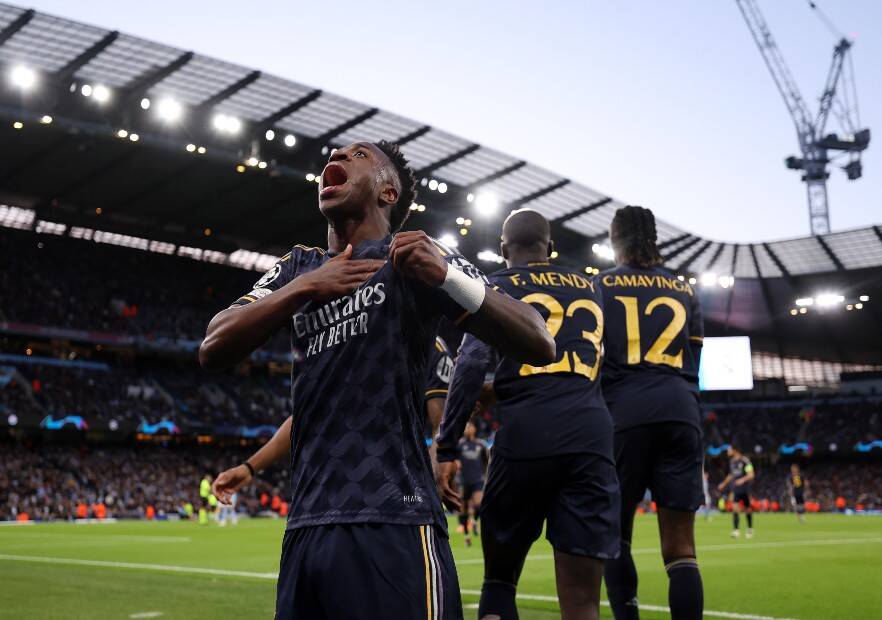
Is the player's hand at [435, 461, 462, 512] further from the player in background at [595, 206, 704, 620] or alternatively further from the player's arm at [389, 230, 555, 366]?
the player's arm at [389, 230, 555, 366]

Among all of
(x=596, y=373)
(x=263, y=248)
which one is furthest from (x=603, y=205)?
(x=596, y=373)

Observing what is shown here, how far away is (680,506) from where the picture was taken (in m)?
4.76

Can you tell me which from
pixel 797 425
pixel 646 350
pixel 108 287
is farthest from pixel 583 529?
pixel 797 425

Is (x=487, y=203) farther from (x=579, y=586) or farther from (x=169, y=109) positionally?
(x=579, y=586)

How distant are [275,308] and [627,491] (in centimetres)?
307

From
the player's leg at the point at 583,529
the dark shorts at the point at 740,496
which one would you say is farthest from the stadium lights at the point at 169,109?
the player's leg at the point at 583,529

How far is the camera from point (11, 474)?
35500mm

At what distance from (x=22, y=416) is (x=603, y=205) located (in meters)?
26.4

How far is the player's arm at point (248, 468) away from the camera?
3092 millimetres

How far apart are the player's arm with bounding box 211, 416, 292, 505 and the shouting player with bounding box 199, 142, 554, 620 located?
550 mm

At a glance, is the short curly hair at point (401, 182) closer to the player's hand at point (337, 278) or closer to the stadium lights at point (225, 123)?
the player's hand at point (337, 278)

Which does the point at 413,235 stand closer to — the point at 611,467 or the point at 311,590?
the point at 311,590

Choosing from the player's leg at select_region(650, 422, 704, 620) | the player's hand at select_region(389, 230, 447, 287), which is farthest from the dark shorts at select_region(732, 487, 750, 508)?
the player's hand at select_region(389, 230, 447, 287)

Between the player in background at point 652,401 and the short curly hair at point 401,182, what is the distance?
2450 mm
